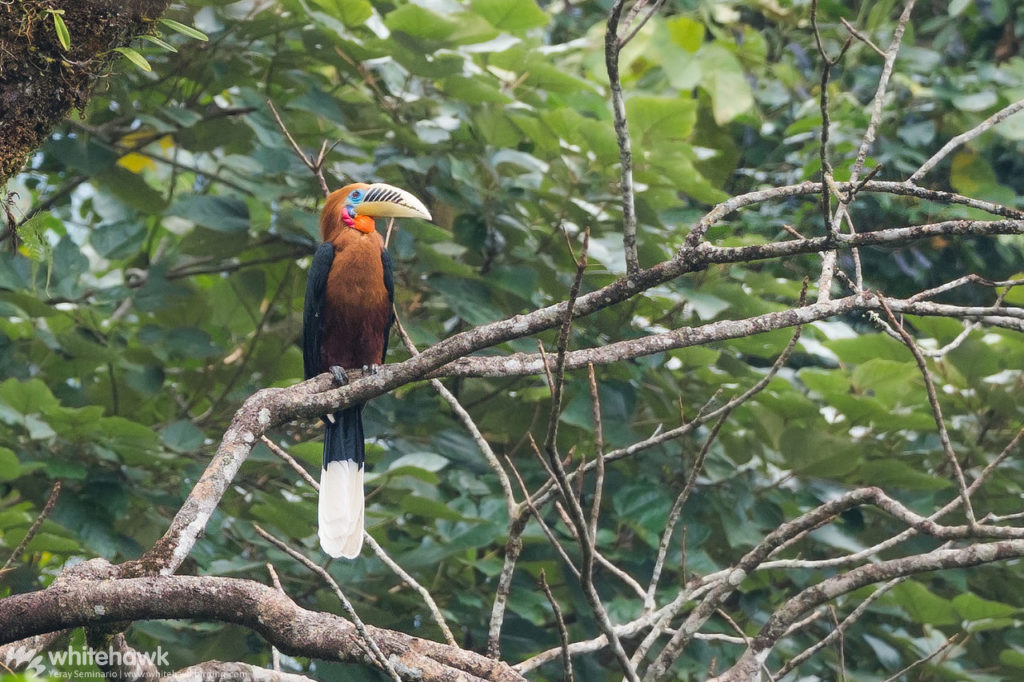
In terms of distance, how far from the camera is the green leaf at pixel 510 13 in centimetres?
404

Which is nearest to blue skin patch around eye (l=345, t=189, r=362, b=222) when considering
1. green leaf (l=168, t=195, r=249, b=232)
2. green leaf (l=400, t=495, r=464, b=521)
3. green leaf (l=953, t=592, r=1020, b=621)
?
green leaf (l=168, t=195, r=249, b=232)

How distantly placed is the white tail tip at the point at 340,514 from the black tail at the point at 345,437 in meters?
0.21

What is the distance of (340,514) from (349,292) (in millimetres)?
1102

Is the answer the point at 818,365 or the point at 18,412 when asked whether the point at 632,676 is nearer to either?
the point at 18,412

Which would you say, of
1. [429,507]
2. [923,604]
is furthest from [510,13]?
[923,604]

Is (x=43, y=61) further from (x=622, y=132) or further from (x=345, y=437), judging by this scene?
(x=345, y=437)

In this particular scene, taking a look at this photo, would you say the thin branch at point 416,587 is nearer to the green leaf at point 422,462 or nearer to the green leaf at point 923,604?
the green leaf at point 422,462

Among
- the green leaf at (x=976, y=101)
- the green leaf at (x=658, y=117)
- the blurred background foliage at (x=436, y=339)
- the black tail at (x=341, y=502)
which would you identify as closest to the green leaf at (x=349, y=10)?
the blurred background foliage at (x=436, y=339)

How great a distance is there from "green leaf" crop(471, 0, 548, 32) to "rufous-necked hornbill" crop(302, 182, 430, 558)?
2.49ft

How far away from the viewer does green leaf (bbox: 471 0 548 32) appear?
404 centimetres

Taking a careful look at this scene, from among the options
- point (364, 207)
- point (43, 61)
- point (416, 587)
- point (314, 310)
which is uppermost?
point (364, 207)

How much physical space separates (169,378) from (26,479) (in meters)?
0.74

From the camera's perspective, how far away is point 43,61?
2447mm

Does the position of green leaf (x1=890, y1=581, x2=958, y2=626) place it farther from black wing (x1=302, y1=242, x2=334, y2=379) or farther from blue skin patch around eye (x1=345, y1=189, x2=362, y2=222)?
blue skin patch around eye (x1=345, y1=189, x2=362, y2=222)
